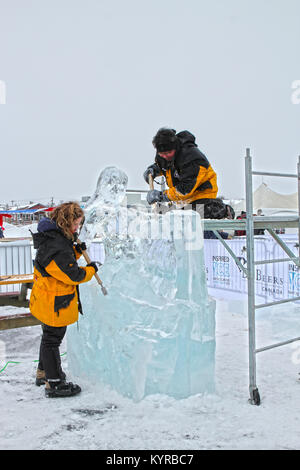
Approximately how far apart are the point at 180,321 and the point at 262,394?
992 millimetres

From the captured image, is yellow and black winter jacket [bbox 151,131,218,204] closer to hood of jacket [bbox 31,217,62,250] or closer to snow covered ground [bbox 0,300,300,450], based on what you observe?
hood of jacket [bbox 31,217,62,250]

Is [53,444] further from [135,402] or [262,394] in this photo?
[262,394]

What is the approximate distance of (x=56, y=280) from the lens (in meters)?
3.27

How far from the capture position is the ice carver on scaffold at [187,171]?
12.1 ft

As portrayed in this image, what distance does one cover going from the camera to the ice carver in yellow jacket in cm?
320

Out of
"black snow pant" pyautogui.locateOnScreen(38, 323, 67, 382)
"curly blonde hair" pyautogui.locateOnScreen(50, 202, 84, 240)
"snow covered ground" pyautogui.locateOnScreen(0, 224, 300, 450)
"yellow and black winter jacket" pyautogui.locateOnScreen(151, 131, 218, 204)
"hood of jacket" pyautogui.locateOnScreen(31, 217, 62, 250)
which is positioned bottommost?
"snow covered ground" pyautogui.locateOnScreen(0, 224, 300, 450)

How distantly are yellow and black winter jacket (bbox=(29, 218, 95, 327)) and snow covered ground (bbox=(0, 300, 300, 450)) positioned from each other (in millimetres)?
708

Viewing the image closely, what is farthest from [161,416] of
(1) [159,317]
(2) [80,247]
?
(2) [80,247]

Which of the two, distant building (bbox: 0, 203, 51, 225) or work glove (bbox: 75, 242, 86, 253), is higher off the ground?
distant building (bbox: 0, 203, 51, 225)

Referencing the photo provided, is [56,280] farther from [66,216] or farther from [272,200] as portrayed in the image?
[272,200]

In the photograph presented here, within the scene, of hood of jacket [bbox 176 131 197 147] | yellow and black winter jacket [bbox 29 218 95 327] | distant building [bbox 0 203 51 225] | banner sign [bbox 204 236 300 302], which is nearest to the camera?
yellow and black winter jacket [bbox 29 218 95 327]

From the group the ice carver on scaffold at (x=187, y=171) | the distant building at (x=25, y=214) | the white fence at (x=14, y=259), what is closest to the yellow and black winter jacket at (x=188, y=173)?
the ice carver on scaffold at (x=187, y=171)

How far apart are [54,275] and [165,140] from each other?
1.56 metres

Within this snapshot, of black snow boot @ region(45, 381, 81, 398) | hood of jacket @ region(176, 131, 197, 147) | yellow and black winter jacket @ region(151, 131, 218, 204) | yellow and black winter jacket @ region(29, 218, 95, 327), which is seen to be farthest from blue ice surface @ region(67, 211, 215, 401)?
hood of jacket @ region(176, 131, 197, 147)
